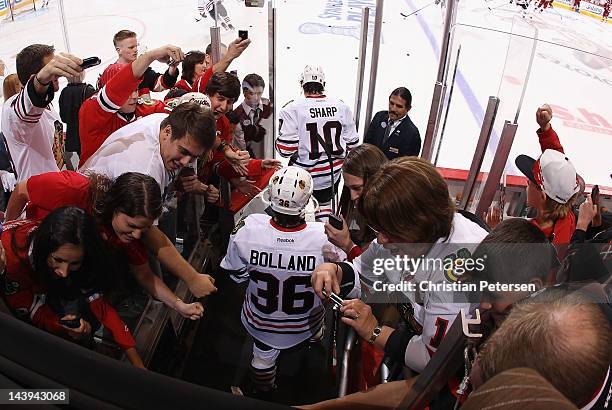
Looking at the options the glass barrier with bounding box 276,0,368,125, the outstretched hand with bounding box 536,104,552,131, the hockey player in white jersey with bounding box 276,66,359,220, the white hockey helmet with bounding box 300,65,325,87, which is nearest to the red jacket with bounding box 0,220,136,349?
the hockey player in white jersey with bounding box 276,66,359,220

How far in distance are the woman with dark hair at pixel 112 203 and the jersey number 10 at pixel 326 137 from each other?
4.81 feet

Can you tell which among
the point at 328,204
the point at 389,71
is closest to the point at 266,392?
the point at 328,204

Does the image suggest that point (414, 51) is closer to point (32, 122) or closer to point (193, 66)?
point (193, 66)

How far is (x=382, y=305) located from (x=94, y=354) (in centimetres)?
87

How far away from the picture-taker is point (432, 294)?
36.3 inches

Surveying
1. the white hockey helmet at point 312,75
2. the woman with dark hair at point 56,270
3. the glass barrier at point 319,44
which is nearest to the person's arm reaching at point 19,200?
the woman with dark hair at point 56,270

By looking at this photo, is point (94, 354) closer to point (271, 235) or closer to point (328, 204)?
point (271, 235)

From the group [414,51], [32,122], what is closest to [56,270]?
[32,122]

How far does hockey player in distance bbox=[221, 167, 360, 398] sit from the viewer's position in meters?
1.59

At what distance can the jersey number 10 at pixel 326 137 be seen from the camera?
9.25 ft

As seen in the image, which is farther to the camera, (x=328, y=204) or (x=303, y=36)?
(x=303, y=36)

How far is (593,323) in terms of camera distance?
0.60 meters

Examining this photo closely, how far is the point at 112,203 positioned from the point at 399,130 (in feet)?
6.33

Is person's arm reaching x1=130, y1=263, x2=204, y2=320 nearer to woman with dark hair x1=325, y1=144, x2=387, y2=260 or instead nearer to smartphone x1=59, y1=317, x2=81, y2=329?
smartphone x1=59, y1=317, x2=81, y2=329
